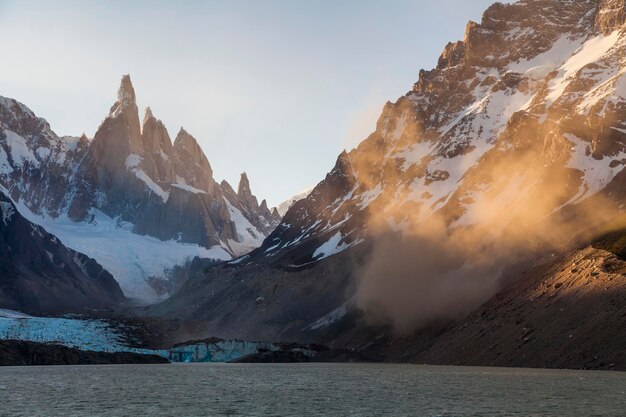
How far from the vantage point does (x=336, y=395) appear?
97.7 meters

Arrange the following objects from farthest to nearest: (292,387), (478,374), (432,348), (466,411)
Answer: (432,348) → (478,374) → (292,387) → (466,411)

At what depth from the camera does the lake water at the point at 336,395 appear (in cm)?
7850

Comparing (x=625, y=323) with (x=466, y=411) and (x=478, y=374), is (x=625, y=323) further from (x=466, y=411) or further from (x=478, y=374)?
(x=466, y=411)

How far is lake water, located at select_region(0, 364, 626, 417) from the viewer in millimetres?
78500

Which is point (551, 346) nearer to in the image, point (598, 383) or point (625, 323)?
point (625, 323)

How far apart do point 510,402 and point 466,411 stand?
833cm

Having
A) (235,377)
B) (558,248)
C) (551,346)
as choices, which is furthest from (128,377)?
(558,248)

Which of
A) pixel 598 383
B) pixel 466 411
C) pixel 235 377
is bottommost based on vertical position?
pixel 598 383

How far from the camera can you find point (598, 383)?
322 ft

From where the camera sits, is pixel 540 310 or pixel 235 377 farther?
pixel 540 310

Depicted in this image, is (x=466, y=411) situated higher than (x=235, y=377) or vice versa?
(x=235, y=377)

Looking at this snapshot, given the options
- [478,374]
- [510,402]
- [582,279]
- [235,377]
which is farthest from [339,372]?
[510,402]

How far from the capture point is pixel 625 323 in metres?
129

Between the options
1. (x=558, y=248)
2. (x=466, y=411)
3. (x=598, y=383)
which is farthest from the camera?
(x=558, y=248)
